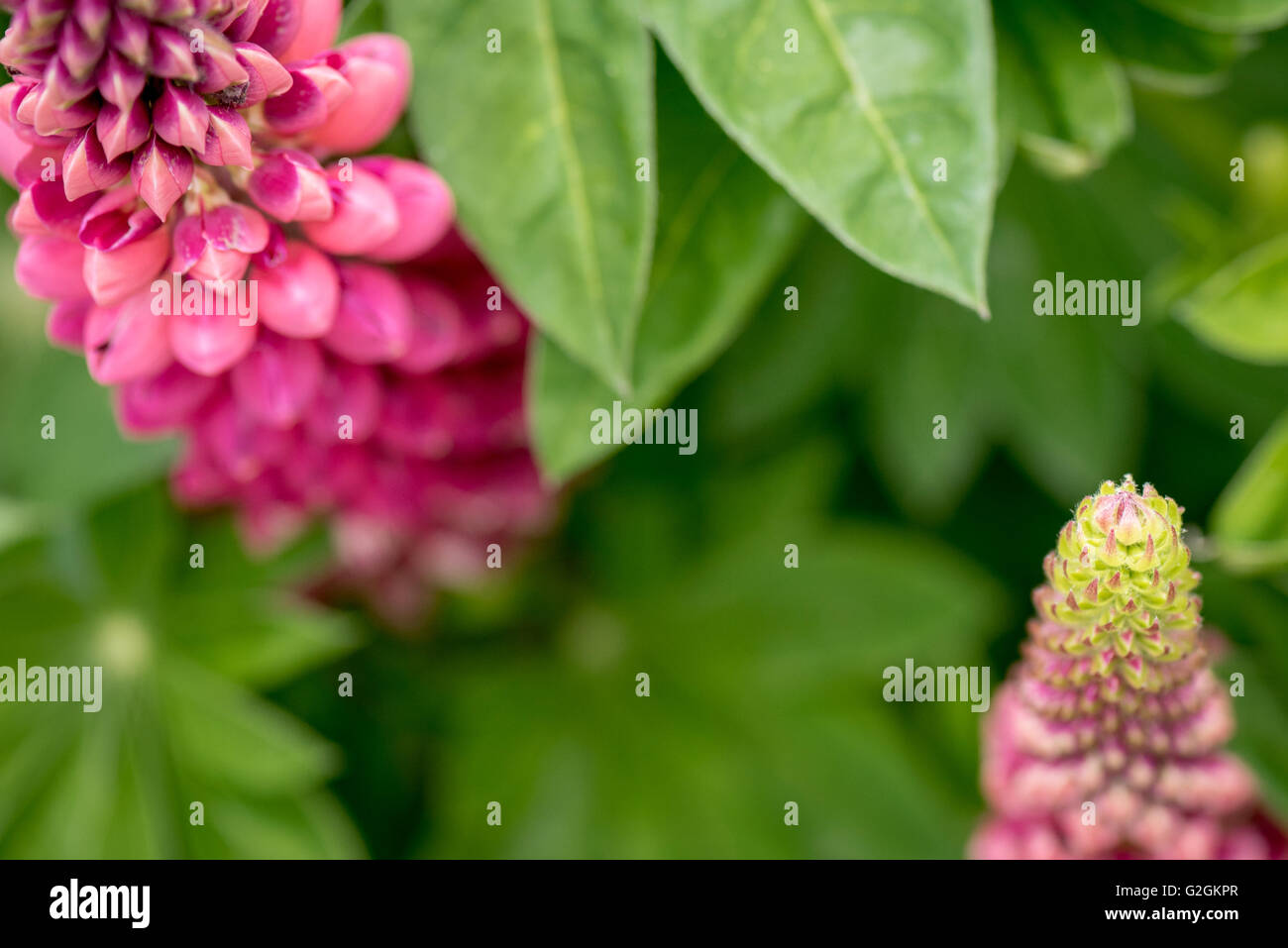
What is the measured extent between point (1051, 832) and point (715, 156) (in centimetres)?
65

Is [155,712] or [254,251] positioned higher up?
[254,251]

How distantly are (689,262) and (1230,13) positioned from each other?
0.50 m

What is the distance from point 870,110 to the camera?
0.84 meters

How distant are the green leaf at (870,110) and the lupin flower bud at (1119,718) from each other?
0.18 meters

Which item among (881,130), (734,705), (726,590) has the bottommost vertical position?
(734,705)

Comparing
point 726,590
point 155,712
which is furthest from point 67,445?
point 726,590

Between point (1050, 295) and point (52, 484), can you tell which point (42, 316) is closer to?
point (52, 484)

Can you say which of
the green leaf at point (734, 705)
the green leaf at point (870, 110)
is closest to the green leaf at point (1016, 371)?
the green leaf at point (734, 705)

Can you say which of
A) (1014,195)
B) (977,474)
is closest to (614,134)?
(1014,195)

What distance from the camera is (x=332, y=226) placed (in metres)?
0.84

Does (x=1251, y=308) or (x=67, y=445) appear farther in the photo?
(x=67, y=445)

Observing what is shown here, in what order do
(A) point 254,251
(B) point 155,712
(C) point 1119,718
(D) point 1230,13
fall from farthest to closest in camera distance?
(B) point 155,712 → (D) point 1230,13 → (C) point 1119,718 → (A) point 254,251

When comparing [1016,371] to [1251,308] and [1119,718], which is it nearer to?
[1251,308]

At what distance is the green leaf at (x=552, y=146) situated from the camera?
2.93 ft
